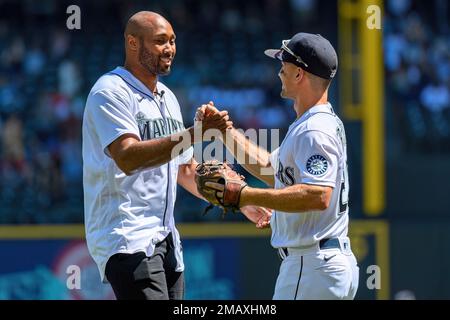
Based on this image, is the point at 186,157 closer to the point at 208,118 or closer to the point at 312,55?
the point at 208,118

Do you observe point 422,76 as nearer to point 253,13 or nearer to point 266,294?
point 253,13

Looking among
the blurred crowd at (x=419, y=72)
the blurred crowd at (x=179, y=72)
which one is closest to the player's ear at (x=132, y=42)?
the blurred crowd at (x=179, y=72)

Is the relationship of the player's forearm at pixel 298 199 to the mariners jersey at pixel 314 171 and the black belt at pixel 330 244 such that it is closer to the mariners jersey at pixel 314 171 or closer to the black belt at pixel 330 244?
the mariners jersey at pixel 314 171

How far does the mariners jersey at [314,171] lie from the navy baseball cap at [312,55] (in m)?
0.17

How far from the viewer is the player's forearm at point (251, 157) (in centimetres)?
510

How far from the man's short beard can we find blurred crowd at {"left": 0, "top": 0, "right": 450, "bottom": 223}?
5978 millimetres

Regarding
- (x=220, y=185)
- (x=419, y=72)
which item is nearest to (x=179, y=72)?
(x=419, y=72)

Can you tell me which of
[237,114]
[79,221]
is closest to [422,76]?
[237,114]

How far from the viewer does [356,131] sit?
38.9 feet

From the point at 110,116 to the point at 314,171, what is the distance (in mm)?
1021

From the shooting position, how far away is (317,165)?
4246mm

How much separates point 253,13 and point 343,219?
415 inches

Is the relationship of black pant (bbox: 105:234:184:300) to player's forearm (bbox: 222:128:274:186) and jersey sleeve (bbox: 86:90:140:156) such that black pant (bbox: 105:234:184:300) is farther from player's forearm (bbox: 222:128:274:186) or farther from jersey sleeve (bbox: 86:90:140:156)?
player's forearm (bbox: 222:128:274:186)
